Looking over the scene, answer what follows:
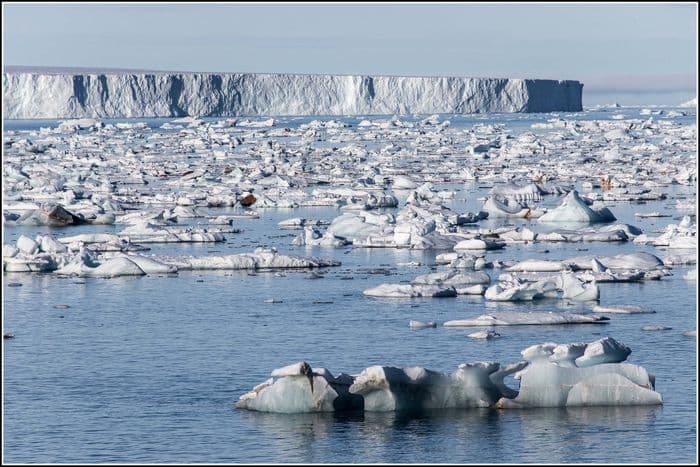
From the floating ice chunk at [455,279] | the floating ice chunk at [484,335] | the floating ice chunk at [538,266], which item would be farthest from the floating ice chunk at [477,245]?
the floating ice chunk at [484,335]

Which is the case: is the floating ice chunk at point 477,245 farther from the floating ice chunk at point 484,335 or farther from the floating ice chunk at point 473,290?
the floating ice chunk at point 484,335

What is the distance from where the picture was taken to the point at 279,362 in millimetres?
11320

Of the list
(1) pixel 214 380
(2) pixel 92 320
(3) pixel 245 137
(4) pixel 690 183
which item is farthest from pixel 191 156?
(1) pixel 214 380

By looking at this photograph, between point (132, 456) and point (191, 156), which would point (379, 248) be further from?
point (191, 156)

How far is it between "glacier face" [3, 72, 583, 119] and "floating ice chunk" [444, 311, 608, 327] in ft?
159

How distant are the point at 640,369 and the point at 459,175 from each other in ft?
71.9

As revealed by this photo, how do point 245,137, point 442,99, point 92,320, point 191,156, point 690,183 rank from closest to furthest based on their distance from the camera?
point 92,320
point 690,183
point 191,156
point 245,137
point 442,99

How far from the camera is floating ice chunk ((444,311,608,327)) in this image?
12719 mm

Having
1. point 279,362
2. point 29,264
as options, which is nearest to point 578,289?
point 279,362

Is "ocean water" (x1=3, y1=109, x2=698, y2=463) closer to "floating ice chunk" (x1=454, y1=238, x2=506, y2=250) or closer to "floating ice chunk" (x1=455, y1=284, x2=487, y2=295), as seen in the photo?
"floating ice chunk" (x1=455, y1=284, x2=487, y2=295)

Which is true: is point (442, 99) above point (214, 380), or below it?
above

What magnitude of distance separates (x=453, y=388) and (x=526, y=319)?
3.33 m

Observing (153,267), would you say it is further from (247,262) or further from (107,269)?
(247,262)

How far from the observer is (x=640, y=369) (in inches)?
388
